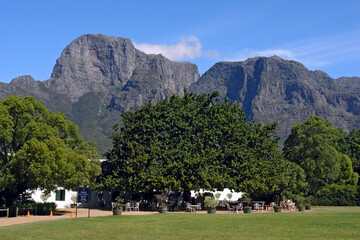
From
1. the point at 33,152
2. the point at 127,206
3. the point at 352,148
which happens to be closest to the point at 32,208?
the point at 33,152

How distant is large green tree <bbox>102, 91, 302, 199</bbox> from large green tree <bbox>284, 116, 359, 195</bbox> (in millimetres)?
11322

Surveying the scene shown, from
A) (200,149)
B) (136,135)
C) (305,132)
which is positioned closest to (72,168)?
(136,135)

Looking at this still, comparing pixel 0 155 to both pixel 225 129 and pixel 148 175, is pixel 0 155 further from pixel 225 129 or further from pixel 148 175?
pixel 225 129

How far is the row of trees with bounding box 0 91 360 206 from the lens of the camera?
32438 millimetres

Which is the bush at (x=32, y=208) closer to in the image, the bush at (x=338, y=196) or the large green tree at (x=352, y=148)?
the bush at (x=338, y=196)

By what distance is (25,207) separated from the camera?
3469 cm

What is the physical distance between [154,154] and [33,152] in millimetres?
12782

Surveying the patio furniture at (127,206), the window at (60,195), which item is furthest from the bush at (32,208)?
the window at (60,195)

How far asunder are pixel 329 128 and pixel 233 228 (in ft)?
137

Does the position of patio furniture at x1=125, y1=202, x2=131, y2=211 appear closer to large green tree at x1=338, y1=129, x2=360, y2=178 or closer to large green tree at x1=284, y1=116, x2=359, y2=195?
large green tree at x1=284, y1=116, x2=359, y2=195

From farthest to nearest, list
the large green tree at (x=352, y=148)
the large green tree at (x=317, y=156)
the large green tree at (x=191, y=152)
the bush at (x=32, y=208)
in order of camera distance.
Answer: the large green tree at (x=352, y=148) < the large green tree at (x=317, y=156) < the large green tree at (x=191, y=152) < the bush at (x=32, y=208)

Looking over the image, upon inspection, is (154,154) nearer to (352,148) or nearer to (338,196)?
(338,196)

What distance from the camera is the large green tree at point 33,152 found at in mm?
31391

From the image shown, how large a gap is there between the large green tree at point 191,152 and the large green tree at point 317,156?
37.1 feet
